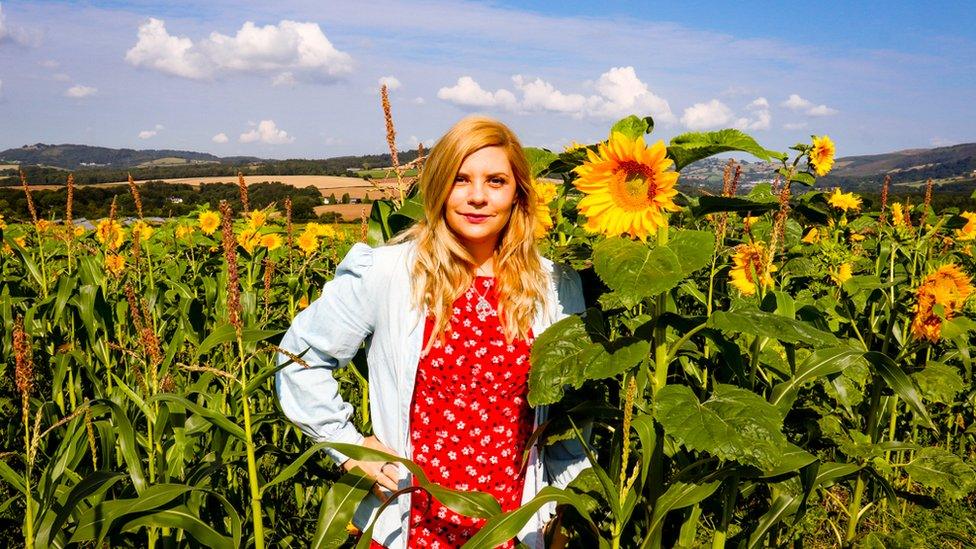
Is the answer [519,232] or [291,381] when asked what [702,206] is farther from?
[291,381]

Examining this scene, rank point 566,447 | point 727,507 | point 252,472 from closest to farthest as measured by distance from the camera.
Answer: point 252,472 < point 727,507 < point 566,447

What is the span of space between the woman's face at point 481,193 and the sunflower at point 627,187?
0.47 m

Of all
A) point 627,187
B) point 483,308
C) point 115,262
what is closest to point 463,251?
point 483,308

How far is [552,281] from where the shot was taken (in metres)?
2.40

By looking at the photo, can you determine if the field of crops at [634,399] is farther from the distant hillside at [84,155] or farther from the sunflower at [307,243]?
the distant hillside at [84,155]

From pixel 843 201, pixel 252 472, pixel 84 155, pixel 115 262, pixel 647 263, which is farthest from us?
pixel 84 155

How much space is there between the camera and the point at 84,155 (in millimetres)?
97938

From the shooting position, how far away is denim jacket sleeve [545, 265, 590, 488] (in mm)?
2365

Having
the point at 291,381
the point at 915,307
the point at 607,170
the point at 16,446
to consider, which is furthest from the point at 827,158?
the point at 16,446

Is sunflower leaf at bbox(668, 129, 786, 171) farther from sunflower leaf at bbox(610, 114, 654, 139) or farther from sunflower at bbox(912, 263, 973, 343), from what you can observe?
sunflower at bbox(912, 263, 973, 343)

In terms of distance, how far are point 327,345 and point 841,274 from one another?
2.20m

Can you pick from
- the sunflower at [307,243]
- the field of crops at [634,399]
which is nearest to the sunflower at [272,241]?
the sunflower at [307,243]

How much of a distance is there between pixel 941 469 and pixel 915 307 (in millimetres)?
648

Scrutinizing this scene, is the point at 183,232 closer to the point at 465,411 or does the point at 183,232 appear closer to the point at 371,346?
the point at 371,346
